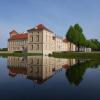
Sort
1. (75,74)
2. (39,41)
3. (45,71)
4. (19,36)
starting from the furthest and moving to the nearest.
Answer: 1. (19,36)
2. (39,41)
3. (45,71)
4. (75,74)

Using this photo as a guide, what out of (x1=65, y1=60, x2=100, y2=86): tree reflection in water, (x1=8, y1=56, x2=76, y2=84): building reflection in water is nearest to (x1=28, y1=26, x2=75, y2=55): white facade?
(x1=8, y1=56, x2=76, y2=84): building reflection in water

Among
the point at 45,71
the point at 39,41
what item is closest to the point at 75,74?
the point at 45,71

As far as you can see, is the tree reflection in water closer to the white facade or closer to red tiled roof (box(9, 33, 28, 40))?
the white facade

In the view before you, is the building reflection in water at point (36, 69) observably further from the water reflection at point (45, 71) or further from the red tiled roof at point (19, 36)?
the red tiled roof at point (19, 36)

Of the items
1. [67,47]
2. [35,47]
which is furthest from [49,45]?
[67,47]

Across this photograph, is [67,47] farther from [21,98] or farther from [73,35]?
[21,98]

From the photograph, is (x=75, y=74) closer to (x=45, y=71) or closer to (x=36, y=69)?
(x=45, y=71)

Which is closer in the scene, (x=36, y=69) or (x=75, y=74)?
(x=75, y=74)

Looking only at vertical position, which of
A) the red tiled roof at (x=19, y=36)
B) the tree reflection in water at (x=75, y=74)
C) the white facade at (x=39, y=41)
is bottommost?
the tree reflection in water at (x=75, y=74)

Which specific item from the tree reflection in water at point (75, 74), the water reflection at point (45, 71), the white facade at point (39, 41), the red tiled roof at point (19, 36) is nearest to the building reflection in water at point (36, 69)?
the water reflection at point (45, 71)

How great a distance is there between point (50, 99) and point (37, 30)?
6430 centimetres

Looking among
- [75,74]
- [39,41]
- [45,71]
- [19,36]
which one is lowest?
[75,74]

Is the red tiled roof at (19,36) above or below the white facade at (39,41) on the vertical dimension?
above

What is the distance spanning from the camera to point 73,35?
239ft
